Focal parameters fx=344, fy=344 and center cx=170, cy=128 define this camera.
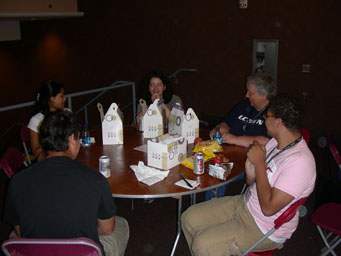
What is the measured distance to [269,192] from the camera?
180 centimetres

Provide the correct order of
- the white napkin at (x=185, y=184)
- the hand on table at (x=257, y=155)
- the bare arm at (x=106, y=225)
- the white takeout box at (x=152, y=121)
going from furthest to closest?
the white takeout box at (x=152, y=121) → the white napkin at (x=185, y=184) → the hand on table at (x=257, y=155) → the bare arm at (x=106, y=225)

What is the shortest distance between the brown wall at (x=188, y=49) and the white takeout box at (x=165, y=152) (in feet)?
12.9

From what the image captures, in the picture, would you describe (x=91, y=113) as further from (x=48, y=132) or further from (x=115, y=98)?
(x=48, y=132)

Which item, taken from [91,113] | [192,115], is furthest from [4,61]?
[192,115]

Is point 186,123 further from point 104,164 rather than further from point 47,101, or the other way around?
point 47,101

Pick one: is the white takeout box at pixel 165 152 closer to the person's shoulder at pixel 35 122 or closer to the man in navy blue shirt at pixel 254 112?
the man in navy blue shirt at pixel 254 112

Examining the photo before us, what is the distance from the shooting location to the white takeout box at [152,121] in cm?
287

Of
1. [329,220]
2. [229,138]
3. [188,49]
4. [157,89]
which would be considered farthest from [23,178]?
[188,49]

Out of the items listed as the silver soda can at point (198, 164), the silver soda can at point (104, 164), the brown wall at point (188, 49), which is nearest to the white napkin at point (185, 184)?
the silver soda can at point (198, 164)

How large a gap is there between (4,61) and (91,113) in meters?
3.27

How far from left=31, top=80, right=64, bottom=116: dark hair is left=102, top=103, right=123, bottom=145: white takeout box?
63 centimetres

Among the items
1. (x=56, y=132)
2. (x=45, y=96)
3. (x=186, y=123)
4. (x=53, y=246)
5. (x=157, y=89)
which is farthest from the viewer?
(x=157, y=89)

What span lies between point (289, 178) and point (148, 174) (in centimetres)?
84

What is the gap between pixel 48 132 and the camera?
1638 millimetres
